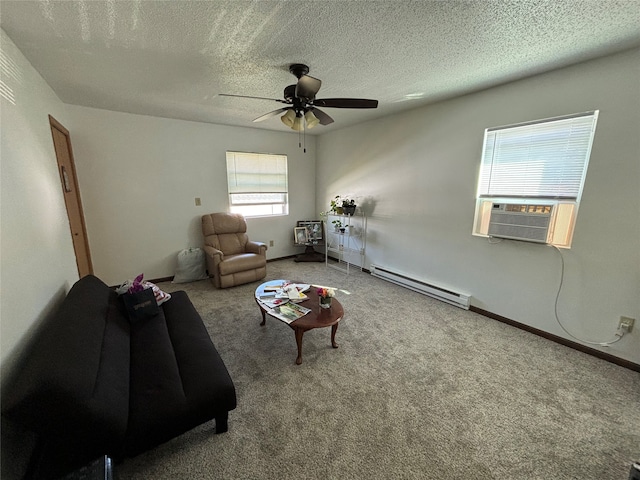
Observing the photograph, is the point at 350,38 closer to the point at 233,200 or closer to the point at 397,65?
the point at 397,65

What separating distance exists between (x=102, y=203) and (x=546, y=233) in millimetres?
5171

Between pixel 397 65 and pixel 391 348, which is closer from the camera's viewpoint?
pixel 397 65

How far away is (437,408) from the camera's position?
1706 millimetres

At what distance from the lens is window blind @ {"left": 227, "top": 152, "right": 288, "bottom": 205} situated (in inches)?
171

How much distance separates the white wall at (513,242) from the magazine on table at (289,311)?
205cm

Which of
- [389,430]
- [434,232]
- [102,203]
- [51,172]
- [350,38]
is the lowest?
[389,430]

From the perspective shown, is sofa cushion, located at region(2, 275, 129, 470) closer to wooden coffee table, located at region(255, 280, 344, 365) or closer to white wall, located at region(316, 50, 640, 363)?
wooden coffee table, located at region(255, 280, 344, 365)

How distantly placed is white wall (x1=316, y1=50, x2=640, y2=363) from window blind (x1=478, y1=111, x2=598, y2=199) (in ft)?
0.28

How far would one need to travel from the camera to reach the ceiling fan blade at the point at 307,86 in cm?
184

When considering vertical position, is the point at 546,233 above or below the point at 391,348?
above

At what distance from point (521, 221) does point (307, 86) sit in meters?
2.37

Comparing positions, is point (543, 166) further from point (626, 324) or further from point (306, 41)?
point (306, 41)

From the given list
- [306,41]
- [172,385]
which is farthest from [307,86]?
[172,385]

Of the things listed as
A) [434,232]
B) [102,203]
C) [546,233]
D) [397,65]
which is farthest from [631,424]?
Result: [102,203]
